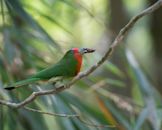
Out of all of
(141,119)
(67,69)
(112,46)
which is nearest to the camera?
(112,46)

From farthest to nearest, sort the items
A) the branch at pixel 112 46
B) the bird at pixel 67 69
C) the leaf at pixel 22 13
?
the leaf at pixel 22 13, the bird at pixel 67 69, the branch at pixel 112 46

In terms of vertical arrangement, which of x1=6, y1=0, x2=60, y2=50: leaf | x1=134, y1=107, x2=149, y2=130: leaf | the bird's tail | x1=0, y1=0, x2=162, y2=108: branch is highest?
x1=6, y1=0, x2=60, y2=50: leaf

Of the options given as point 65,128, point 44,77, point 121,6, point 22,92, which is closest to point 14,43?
point 22,92

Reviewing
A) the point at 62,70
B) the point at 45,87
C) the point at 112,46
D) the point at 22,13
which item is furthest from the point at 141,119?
the point at 112,46

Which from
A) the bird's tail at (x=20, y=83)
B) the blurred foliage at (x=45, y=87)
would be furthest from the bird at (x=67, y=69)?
the blurred foliage at (x=45, y=87)

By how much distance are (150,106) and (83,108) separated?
251mm

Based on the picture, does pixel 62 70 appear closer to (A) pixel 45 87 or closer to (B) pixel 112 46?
(B) pixel 112 46

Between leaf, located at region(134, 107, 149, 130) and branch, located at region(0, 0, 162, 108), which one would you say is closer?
branch, located at region(0, 0, 162, 108)

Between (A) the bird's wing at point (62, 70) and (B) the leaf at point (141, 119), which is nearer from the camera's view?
(A) the bird's wing at point (62, 70)

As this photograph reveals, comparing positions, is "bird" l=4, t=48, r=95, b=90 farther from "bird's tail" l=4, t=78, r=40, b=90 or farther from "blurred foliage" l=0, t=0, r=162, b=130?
"blurred foliage" l=0, t=0, r=162, b=130

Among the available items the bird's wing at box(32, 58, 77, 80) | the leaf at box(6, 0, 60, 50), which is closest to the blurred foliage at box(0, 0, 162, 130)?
the leaf at box(6, 0, 60, 50)

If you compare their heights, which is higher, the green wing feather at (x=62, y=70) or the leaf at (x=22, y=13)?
the leaf at (x=22, y=13)

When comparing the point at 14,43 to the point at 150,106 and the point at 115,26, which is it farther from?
the point at 115,26

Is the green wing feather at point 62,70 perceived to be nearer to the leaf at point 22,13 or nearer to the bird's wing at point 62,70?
the bird's wing at point 62,70
